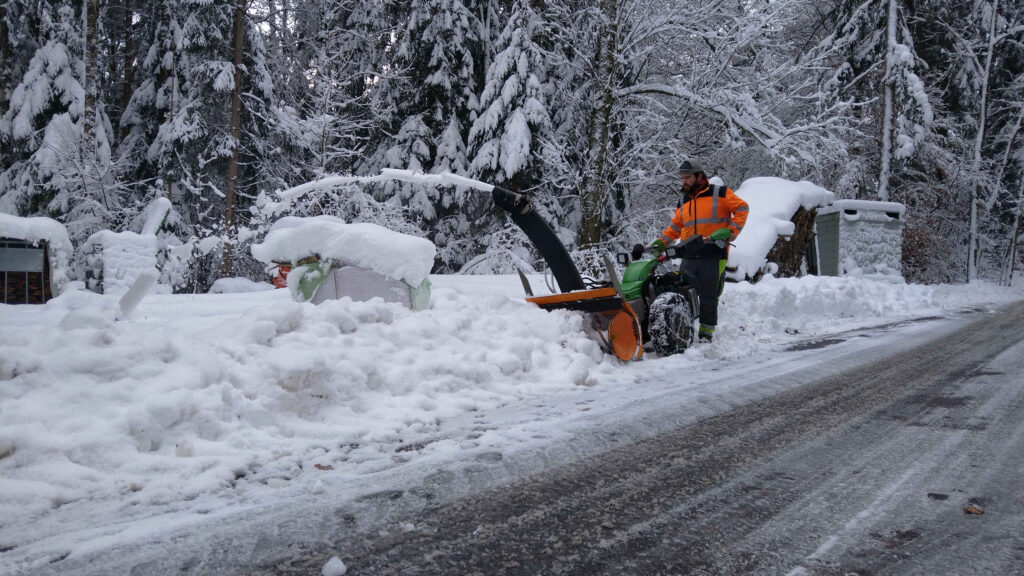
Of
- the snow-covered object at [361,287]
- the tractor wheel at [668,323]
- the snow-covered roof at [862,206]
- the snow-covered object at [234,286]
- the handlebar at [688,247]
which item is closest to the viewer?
the tractor wheel at [668,323]

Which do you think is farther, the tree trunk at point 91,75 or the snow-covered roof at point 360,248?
the tree trunk at point 91,75

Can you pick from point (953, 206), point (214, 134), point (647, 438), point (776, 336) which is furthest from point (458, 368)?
point (953, 206)

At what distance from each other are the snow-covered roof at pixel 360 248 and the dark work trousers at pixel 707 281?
2.61 metres

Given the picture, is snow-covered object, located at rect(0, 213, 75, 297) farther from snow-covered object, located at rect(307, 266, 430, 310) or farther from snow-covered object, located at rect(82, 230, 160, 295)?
snow-covered object, located at rect(307, 266, 430, 310)

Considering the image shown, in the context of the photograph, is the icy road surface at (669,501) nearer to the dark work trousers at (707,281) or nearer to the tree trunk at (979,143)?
the dark work trousers at (707,281)

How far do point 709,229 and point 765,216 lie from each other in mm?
6226

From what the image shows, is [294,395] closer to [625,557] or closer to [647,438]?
[647,438]

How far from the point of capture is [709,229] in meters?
6.06

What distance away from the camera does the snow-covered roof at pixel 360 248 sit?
570cm

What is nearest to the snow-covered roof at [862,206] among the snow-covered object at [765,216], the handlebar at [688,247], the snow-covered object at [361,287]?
the snow-covered object at [765,216]

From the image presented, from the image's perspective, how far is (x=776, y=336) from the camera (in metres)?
7.12

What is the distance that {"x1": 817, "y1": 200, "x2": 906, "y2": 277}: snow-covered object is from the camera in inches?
591

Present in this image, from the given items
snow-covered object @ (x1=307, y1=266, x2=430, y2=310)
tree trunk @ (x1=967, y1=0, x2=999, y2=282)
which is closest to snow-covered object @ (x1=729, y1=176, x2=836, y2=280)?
snow-covered object @ (x1=307, y1=266, x2=430, y2=310)

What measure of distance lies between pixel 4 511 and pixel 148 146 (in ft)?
64.5
